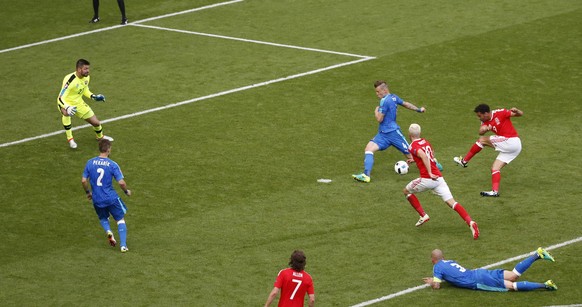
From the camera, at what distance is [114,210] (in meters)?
20.8

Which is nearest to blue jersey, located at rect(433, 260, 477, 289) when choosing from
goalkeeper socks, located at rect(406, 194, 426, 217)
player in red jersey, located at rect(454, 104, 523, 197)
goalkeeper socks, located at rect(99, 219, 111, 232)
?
goalkeeper socks, located at rect(406, 194, 426, 217)

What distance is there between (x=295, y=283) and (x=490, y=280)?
406 cm

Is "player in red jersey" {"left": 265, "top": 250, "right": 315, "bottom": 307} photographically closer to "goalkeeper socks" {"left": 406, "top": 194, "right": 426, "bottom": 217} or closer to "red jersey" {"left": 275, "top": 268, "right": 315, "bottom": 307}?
"red jersey" {"left": 275, "top": 268, "right": 315, "bottom": 307}

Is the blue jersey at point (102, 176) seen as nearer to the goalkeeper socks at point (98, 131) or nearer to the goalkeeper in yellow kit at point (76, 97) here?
the goalkeeper in yellow kit at point (76, 97)

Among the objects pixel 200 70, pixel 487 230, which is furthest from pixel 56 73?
pixel 487 230

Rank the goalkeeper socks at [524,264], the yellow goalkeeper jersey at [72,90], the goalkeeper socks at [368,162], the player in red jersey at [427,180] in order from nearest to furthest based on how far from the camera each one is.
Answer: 1. the goalkeeper socks at [524,264]
2. the player in red jersey at [427,180]
3. the goalkeeper socks at [368,162]
4. the yellow goalkeeper jersey at [72,90]

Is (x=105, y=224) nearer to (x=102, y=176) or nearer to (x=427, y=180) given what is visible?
(x=102, y=176)

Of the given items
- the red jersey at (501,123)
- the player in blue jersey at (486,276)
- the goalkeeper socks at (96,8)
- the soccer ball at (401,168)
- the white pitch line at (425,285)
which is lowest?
the white pitch line at (425,285)

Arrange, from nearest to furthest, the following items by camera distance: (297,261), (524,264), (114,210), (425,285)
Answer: (297,261) < (524,264) < (425,285) < (114,210)

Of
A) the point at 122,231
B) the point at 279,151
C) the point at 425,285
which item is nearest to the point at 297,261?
the point at 425,285

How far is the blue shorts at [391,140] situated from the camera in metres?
24.9

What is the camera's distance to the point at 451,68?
32.0m

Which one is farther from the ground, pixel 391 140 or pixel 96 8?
pixel 96 8

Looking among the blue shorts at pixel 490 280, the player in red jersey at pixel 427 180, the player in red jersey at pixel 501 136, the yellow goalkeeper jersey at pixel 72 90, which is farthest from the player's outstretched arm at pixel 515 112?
the yellow goalkeeper jersey at pixel 72 90
